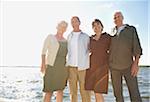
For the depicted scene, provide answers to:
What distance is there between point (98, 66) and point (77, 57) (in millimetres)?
337

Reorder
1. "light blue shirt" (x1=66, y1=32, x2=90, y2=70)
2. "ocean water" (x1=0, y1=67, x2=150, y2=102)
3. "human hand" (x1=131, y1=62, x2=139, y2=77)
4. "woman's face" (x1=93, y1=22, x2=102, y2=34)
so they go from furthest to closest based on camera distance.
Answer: "ocean water" (x1=0, y1=67, x2=150, y2=102), "light blue shirt" (x1=66, y1=32, x2=90, y2=70), "woman's face" (x1=93, y1=22, x2=102, y2=34), "human hand" (x1=131, y1=62, x2=139, y2=77)

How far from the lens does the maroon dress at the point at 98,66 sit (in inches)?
180

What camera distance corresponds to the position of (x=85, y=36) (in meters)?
4.71

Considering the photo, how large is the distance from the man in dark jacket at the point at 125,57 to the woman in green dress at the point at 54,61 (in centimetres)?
72

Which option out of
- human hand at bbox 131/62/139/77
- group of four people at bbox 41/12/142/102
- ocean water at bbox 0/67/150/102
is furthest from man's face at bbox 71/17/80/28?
ocean water at bbox 0/67/150/102

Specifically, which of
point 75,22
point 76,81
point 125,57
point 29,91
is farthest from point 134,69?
point 29,91

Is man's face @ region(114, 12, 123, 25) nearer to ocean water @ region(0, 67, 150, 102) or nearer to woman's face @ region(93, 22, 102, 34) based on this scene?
woman's face @ region(93, 22, 102, 34)

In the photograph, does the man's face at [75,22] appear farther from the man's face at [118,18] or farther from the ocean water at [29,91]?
the ocean water at [29,91]

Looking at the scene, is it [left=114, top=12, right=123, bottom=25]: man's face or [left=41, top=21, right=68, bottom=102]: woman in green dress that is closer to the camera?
[left=114, top=12, right=123, bottom=25]: man's face

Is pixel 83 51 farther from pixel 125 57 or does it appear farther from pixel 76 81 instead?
pixel 125 57

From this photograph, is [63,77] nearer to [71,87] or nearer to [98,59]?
[71,87]

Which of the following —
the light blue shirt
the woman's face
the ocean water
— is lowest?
the ocean water

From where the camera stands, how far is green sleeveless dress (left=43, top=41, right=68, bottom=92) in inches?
187

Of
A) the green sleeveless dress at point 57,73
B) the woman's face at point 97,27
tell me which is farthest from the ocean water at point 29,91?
the woman's face at point 97,27
